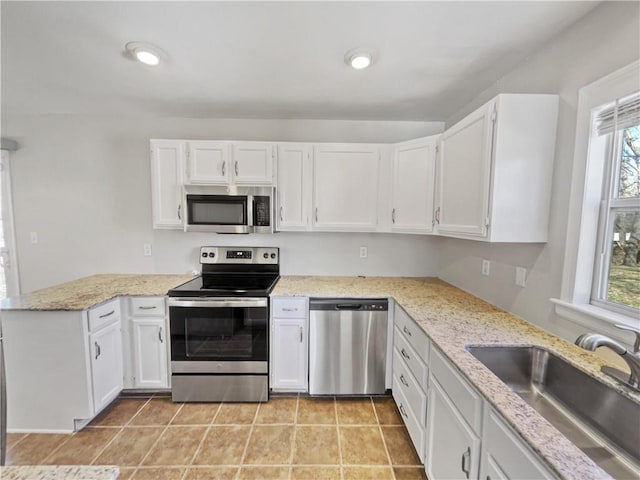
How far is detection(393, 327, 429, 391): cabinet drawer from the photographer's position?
1.51 metres

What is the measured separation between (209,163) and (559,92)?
2494 millimetres

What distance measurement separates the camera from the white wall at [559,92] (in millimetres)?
1155

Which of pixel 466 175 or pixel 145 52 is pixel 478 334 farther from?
pixel 145 52

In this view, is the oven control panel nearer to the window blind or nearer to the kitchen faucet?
the kitchen faucet

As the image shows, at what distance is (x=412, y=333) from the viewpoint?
171 centimetres

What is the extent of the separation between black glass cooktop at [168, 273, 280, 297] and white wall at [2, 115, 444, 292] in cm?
30

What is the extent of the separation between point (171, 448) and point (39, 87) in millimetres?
2892

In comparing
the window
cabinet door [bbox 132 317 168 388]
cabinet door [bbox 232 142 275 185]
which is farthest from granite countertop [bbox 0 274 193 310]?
the window

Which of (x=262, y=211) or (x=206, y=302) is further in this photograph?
(x=262, y=211)

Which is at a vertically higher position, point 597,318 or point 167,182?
point 167,182

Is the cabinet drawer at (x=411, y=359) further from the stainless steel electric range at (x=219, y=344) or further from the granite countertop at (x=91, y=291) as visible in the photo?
the granite countertop at (x=91, y=291)

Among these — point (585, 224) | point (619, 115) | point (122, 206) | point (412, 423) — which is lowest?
point (412, 423)

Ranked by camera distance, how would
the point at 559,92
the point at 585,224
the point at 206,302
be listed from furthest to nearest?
the point at 206,302 → the point at 559,92 → the point at 585,224

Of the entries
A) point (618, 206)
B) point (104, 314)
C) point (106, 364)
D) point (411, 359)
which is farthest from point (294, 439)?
point (618, 206)
